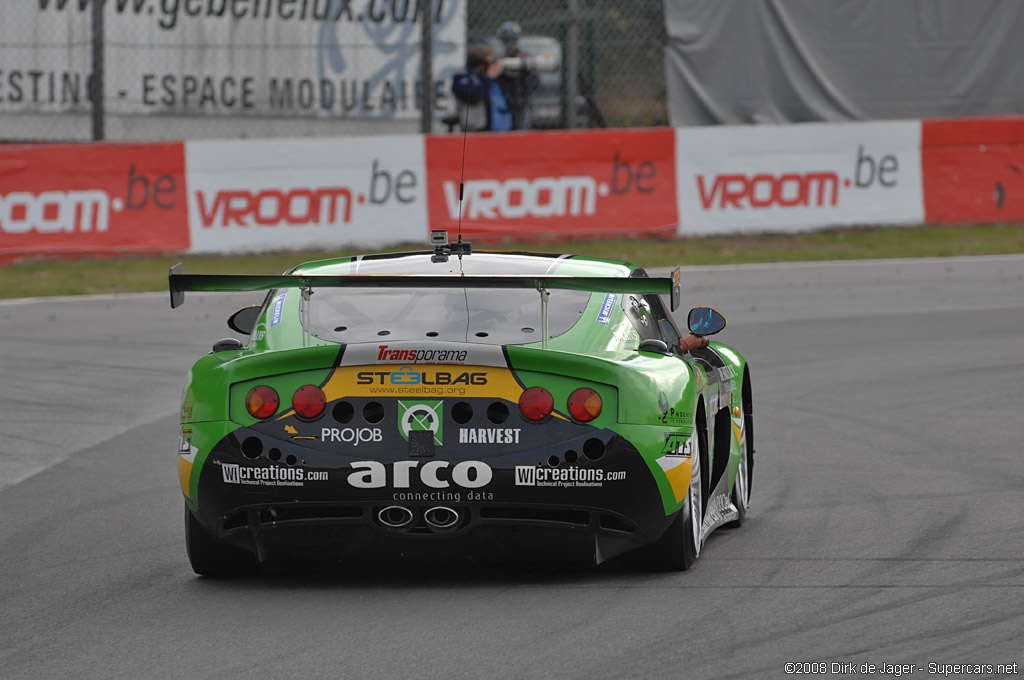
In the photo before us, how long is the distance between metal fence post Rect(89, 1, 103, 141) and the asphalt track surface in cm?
793

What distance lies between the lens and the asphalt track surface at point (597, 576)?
4.88m

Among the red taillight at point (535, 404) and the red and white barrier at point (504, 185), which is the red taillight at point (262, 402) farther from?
the red and white barrier at point (504, 185)

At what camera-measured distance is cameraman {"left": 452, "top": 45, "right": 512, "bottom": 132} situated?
19641mm

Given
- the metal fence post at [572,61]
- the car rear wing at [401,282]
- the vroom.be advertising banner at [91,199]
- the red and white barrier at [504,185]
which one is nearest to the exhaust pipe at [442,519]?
the car rear wing at [401,282]

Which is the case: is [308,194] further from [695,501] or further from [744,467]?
[695,501]

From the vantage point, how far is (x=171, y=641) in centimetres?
512

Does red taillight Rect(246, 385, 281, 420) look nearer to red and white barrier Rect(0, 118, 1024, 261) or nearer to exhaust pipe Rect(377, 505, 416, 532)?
exhaust pipe Rect(377, 505, 416, 532)

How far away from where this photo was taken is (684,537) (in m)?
5.88

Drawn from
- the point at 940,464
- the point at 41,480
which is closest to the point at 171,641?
the point at 41,480

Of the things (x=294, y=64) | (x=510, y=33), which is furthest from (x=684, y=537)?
(x=294, y=64)

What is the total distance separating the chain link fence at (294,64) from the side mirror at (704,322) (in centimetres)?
1446

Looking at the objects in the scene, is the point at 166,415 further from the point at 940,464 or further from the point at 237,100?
the point at 237,100

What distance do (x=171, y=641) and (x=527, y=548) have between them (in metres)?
1.19

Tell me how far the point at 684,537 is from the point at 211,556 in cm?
162
